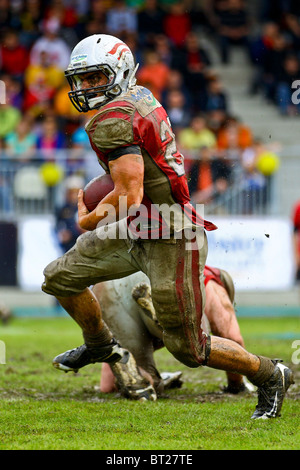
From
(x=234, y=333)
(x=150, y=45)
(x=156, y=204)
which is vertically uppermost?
(x=150, y=45)

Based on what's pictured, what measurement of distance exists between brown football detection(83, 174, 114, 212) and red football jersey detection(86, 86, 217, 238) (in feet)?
0.28

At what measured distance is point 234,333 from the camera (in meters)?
5.01

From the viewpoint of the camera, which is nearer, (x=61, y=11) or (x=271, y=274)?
(x=271, y=274)

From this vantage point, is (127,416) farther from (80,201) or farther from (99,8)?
(99,8)

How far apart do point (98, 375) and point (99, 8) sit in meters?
8.49

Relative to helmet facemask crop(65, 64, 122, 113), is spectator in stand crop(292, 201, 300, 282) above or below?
below

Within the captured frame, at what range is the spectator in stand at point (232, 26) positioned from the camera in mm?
13352

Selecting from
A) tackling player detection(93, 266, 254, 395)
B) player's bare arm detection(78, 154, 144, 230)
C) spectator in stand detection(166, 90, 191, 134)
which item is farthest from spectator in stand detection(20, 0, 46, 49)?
player's bare arm detection(78, 154, 144, 230)

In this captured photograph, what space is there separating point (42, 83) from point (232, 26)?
3.58 metres

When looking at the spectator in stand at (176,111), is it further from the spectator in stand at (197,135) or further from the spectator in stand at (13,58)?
the spectator in stand at (13,58)

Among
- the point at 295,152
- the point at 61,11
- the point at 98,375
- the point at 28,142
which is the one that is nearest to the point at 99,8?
the point at 61,11

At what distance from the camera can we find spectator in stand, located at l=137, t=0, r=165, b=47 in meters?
12.9

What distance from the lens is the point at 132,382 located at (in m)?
4.84

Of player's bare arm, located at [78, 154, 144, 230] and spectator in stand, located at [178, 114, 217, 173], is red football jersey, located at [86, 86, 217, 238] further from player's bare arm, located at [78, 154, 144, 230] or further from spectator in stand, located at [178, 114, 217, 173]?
spectator in stand, located at [178, 114, 217, 173]
